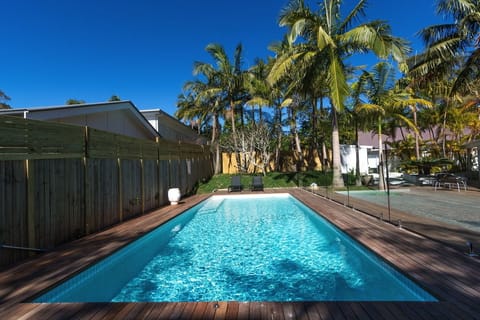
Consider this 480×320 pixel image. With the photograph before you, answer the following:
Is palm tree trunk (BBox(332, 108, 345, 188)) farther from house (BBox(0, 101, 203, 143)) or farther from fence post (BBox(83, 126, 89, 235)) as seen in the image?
fence post (BBox(83, 126, 89, 235))

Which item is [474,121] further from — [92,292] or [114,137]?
[92,292]

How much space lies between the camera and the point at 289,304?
2.69m

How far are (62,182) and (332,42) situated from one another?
34.6ft

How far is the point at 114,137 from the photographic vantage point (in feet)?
21.7

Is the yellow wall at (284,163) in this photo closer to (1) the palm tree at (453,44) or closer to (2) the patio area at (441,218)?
(1) the palm tree at (453,44)

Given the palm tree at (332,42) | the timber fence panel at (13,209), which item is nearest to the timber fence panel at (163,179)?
the timber fence panel at (13,209)

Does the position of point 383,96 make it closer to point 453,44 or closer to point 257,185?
point 453,44

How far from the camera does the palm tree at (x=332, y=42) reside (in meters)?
10.7

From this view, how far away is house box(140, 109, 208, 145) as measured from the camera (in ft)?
48.4

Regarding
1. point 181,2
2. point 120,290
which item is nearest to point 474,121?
point 181,2

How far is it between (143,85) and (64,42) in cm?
797

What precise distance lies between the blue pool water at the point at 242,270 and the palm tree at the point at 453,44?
8.85m

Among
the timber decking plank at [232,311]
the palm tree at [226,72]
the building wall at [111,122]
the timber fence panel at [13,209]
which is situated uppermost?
the palm tree at [226,72]

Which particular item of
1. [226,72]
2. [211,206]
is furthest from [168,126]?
[211,206]
